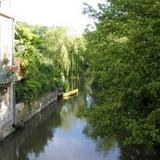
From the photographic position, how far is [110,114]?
1393cm

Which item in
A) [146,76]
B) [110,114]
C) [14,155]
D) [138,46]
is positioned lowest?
[14,155]

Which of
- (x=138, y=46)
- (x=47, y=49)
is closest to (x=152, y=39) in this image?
(x=138, y=46)

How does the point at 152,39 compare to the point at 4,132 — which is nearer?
the point at 152,39

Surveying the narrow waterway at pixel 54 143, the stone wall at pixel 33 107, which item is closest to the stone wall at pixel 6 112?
the narrow waterway at pixel 54 143

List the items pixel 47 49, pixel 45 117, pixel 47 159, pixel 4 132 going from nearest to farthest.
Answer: pixel 47 159
pixel 4 132
pixel 45 117
pixel 47 49

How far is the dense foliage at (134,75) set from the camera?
39.7 feet

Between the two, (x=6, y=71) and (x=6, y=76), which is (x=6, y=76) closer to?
(x=6, y=76)

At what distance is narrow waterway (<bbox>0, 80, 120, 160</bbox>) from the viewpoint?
22203mm

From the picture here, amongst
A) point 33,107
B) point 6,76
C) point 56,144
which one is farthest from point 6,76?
point 33,107

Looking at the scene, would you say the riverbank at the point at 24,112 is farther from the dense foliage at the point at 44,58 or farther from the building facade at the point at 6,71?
the dense foliage at the point at 44,58

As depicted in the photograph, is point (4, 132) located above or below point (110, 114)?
below

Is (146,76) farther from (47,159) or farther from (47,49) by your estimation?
(47,49)

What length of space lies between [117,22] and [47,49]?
3442cm

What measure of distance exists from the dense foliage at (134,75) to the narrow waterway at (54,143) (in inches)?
309
